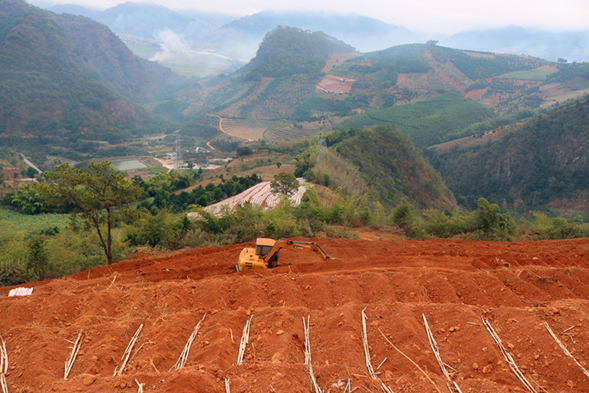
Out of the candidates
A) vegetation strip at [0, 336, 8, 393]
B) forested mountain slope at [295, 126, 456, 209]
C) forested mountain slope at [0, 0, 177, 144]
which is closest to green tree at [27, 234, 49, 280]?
vegetation strip at [0, 336, 8, 393]

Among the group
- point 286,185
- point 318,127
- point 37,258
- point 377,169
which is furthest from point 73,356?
point 318,127

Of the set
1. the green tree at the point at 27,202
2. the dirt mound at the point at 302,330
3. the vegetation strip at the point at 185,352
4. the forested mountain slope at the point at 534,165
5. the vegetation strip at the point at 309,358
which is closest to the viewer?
the vegetation strip at the point at 309,358

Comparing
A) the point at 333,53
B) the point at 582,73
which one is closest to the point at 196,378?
the point at 582,73

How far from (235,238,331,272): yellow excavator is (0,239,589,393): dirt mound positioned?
0.41m

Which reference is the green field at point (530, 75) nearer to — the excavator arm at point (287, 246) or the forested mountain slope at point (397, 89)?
the forested mountain slope at point (397, 89)

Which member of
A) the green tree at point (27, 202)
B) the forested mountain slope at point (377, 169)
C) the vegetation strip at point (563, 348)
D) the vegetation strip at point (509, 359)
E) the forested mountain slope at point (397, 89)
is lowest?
the green tree at point (27, 202)

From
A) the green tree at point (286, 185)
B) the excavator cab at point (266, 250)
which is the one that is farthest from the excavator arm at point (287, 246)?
the green tree at point (286, 185)

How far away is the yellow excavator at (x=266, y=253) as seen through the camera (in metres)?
10.6

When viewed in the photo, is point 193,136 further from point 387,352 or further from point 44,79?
point 387,352

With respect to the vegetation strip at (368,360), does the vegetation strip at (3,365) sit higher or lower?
lower

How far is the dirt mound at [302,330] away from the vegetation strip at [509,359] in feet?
0.40

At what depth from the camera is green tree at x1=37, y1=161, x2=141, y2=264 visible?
40.1 feet

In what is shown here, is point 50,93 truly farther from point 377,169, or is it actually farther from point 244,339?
point 244,339

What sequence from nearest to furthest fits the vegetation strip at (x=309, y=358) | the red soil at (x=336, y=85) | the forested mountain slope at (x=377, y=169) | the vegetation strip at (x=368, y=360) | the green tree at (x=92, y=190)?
1. the vegetation strip at (x=368, y=360)
2. the vegetation strip at (x=309, y=358)
3. the green tree at (x=92, y=190)
4. the forested mountain slope at (x=377, y=169)
5. the red soil at (x=336, y=85)
